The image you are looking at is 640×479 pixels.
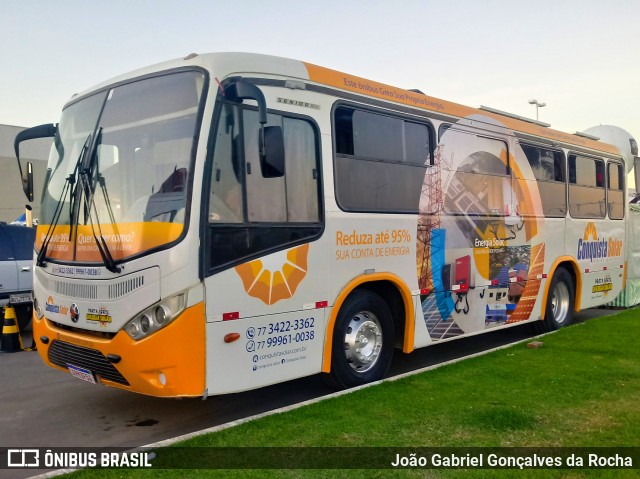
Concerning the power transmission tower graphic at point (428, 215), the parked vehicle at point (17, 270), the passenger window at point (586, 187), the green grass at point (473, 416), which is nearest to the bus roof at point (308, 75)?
the power transmission tower graphic at point (428, 215)

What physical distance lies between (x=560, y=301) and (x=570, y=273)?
0.56 m

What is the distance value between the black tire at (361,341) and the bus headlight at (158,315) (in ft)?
6.33

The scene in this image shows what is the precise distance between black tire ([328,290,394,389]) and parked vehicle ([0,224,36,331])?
641 centimetres

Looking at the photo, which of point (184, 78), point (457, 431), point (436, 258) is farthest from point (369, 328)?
point (184, 78)

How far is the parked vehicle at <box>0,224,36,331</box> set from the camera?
33.0ft

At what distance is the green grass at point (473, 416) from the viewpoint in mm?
4586

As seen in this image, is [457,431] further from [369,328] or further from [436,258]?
[436,258]

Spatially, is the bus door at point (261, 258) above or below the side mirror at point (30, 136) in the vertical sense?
below

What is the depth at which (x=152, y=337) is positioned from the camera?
4855 mm

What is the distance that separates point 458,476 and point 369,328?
273 centimetres

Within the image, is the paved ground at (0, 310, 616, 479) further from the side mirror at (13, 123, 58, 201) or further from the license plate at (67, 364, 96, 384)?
the side mirror at (13, 123, 58, 201)

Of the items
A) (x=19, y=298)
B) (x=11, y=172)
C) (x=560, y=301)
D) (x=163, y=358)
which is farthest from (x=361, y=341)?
(x=11, y=172)

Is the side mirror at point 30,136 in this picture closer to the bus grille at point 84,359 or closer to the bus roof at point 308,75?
the bus roof at point 308,75

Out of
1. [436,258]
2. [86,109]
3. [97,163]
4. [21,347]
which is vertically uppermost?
[86,109]
